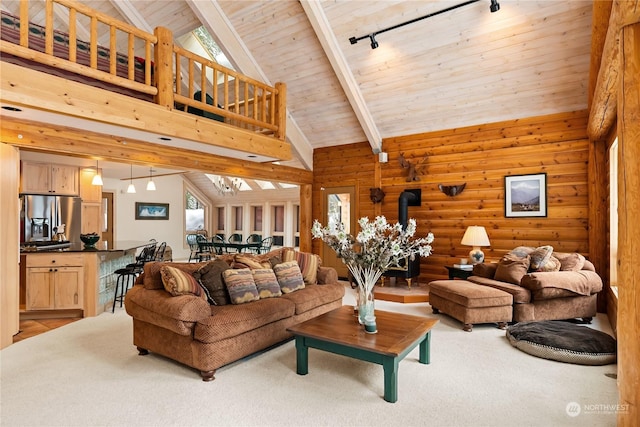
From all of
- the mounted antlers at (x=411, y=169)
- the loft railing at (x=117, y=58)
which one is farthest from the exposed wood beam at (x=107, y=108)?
the mounted antlers at (x=411, y=169)

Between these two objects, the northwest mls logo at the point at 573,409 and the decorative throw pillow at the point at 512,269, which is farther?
the decorative throw pillow at the point at 512,269

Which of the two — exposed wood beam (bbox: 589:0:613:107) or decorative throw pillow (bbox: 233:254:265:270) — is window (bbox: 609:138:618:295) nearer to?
exposed wood beam (bbox: 589:0:613:107)

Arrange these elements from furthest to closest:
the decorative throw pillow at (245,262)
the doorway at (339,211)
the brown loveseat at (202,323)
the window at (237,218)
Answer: the window at (237,218) < the doorway at (339,211) < the decorative throw pillow at (245,262) < the brown loveseat at (202,323)

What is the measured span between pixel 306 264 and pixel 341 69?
3018 millimetres

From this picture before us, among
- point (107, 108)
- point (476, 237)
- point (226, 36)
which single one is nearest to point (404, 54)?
point (226, 36)

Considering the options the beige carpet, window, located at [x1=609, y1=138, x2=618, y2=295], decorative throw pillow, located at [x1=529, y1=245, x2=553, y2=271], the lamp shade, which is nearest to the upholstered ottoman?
the beige carpet

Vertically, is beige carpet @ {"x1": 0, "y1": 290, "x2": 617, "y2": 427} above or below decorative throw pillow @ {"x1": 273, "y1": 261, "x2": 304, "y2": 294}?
below

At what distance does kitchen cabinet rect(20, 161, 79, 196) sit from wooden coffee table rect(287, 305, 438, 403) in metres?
5.85

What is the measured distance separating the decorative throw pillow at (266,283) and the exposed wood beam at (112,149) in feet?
7.74

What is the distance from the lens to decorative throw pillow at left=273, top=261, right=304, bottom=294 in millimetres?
4051

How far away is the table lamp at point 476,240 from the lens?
5.42 meters

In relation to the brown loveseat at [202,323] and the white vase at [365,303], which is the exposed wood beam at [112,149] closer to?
the brown loveseat at [202,323]

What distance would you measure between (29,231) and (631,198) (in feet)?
24.8

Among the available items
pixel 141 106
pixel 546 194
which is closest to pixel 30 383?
pixel 141 106
